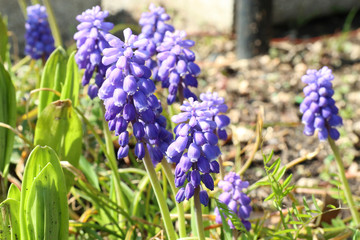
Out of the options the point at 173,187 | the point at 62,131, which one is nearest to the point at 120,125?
the point at 173,187

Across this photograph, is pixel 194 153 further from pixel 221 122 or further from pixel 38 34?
pixel 38 34

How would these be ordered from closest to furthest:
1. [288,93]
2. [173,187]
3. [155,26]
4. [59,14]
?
[173,187]
[155,26]
[288,93]
[59,14]

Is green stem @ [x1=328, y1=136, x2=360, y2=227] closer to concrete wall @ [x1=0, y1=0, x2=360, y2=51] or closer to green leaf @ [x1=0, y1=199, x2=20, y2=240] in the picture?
green leaf @ [x1=0, y1=199, x2=20, y2=240]

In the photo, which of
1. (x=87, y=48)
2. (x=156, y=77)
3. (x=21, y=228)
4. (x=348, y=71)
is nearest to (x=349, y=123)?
(x=348, y=71)

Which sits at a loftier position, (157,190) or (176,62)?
(176,62)

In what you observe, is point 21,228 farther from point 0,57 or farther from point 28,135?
point 28,135

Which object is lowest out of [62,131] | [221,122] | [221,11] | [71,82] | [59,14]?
[221,122]

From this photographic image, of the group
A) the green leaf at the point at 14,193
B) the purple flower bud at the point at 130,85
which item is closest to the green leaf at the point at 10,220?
the green leaf at the point at 14,193
